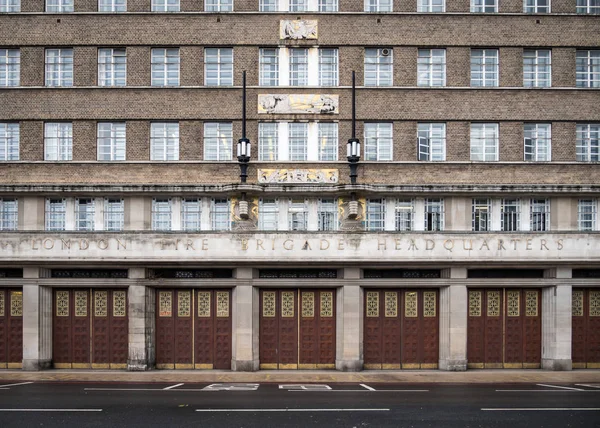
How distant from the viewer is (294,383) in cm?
2219

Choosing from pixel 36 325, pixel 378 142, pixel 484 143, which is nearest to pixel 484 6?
pixel 484 143

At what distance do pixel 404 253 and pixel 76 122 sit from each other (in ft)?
46.5

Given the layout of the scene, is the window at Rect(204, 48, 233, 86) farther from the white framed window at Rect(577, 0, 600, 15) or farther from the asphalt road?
the white framed window at Rect(577, 0, 600, 15)

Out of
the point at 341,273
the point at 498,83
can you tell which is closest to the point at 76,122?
the point at 341,273

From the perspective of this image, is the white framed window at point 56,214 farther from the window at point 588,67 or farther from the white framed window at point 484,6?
the window at point 588,67

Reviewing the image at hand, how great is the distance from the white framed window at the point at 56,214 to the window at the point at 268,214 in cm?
783

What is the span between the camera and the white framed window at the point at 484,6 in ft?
88.3

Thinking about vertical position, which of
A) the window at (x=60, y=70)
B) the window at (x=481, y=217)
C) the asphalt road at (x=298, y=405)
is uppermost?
the window at (x=60, y=70)

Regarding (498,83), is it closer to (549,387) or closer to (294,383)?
(549,387)

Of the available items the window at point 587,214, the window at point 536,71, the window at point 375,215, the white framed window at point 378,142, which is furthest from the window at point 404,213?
the window at point 536,71

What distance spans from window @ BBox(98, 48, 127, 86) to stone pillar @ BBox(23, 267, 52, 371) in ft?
26.5

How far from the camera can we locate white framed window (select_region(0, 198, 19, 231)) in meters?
26.2

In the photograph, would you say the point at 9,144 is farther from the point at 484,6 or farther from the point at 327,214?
the point at 484,6

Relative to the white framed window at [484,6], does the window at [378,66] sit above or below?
below
